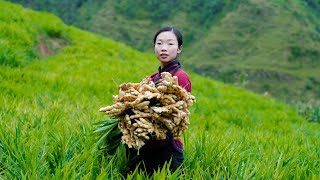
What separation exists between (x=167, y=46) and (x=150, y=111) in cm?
72

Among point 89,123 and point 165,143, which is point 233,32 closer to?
point 89,123

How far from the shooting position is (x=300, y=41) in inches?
4847

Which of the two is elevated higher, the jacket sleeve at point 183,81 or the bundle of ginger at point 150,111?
the jacket sleeve at point 183,81

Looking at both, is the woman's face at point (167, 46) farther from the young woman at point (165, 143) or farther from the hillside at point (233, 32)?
the hillside at point (233, 32)

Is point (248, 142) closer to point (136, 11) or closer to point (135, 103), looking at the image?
point (135, 103)

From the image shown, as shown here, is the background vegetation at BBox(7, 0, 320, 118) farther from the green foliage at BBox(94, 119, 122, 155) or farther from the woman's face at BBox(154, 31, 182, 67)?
the green foliage at BBox(94, 119, 122, 155)

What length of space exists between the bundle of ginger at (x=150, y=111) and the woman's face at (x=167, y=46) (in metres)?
0.45

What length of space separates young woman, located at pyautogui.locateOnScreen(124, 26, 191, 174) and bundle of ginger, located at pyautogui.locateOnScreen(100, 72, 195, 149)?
20 centimetres

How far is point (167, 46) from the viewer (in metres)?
3.39

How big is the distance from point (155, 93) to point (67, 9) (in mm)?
126809

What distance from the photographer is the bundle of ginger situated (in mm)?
2824

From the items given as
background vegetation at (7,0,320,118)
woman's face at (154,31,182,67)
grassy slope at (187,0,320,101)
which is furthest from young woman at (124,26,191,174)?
grassy slope at (187,0,320,101)

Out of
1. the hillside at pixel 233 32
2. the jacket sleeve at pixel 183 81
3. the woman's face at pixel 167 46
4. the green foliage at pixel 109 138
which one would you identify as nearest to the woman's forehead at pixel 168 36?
the woman's face at pixel 167 46

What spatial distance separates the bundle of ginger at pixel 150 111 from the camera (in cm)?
282
